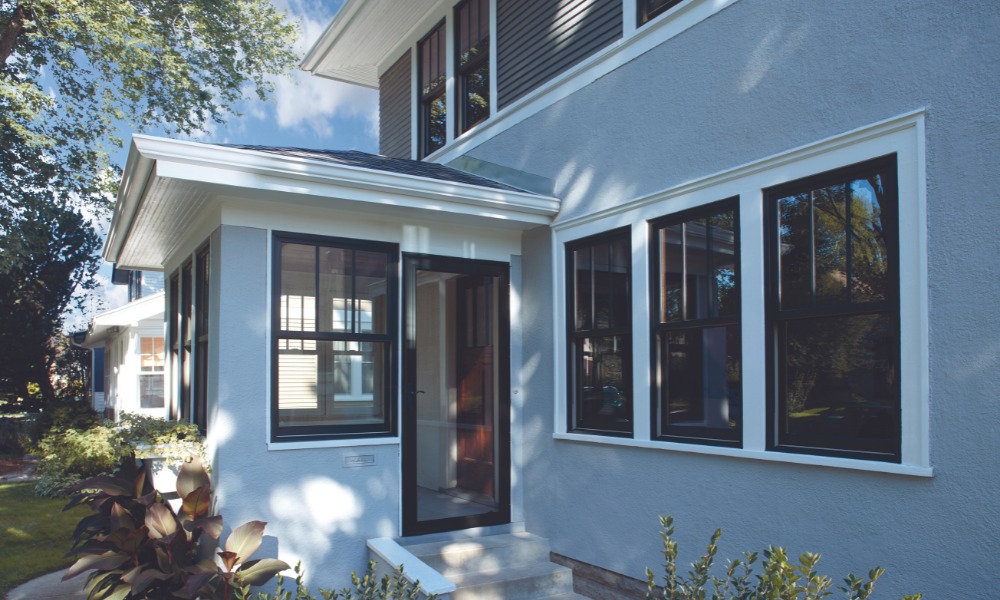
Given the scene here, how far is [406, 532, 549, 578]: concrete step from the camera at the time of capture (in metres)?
4.94

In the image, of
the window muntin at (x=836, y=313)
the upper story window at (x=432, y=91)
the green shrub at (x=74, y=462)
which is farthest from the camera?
the green shrub at (x=74, y=462)

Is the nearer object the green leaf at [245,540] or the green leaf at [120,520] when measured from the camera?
the green leaf at [245,540]

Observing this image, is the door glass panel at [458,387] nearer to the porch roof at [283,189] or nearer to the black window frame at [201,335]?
the porch roof at [283,189]

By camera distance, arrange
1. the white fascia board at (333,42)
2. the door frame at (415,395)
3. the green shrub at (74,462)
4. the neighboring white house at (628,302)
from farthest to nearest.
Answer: the green shrub at (74,462), the white fascia board at (333,42), the door frame at (415,395), the neighboring white house at (628,302)

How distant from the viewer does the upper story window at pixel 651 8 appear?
15.4ft

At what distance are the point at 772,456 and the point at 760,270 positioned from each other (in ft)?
3.41

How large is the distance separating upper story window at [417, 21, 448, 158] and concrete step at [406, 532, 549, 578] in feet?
14.4

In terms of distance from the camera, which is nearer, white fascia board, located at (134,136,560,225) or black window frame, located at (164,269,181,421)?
white fascia board, located at (134,136,560,225)

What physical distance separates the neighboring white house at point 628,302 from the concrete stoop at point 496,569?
5 centimetres

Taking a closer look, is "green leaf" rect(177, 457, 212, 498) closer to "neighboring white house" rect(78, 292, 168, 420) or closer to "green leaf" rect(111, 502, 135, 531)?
"green leaf" rect(111, 502, 135, 531)

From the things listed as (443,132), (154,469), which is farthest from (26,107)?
(154,469)

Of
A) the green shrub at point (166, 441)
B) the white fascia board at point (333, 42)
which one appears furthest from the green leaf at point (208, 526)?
the white fascia board at point (333, 42)

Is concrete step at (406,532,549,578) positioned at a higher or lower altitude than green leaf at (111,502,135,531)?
lower

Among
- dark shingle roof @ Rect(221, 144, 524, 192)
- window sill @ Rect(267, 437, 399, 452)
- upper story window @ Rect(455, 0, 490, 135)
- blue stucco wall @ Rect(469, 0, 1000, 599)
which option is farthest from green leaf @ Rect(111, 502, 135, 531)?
upper story window @ Rect(455, 0, 490, 135)
